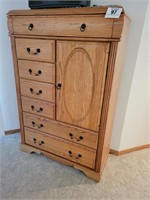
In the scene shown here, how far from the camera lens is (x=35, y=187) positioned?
4.52 feet

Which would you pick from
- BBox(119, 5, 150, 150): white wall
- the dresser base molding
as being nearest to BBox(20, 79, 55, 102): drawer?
the dresser base molding

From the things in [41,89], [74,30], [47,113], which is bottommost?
[47,113]

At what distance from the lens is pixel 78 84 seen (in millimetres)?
1225

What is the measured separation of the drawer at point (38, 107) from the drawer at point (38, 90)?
5 centimetres

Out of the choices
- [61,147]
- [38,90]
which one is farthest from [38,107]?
[61,147]

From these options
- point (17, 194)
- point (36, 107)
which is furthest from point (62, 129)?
point (17, 194)

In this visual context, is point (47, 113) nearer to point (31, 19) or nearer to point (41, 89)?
point (41, 89)

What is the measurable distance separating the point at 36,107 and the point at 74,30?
2.48ft

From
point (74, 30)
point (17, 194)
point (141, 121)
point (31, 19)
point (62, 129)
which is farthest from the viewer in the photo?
point (141, 121)

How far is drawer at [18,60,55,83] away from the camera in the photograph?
129 centimetres

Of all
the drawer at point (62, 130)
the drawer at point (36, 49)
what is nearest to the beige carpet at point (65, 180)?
the drawer at point (62, 130)

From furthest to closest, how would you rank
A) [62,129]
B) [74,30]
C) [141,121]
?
[141,121] < [62,129] < [74,30]

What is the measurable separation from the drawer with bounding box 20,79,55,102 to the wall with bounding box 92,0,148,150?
0.68 meters

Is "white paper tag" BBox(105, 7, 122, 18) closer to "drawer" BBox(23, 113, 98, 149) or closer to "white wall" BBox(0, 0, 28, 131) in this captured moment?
"drawer" BBox(23, 113, 98, 149)
